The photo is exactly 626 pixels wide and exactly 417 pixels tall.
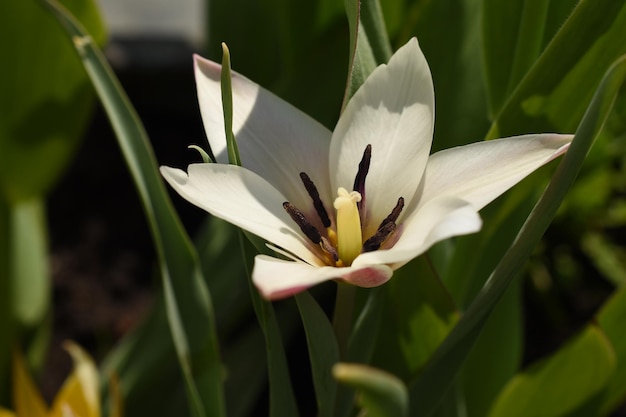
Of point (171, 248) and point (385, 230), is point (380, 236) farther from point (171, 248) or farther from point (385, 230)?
point (171, 248)

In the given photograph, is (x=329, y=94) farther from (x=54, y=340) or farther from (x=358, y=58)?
(x=54, y=340)

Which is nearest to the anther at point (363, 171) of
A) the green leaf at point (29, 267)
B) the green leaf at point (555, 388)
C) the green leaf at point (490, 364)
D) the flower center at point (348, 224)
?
the flower center at point (348, 224)

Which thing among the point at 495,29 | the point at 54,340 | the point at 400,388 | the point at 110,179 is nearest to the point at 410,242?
the point at 400,388

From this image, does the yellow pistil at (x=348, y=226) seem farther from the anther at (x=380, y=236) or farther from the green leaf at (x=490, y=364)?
the green leaf at (x=490, y=364)

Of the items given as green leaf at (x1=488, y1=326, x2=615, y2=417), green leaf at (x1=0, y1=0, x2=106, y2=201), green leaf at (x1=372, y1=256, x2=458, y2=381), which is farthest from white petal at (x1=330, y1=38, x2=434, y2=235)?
green leaf at (x1=0, y1=0, x2=106, y2=201)

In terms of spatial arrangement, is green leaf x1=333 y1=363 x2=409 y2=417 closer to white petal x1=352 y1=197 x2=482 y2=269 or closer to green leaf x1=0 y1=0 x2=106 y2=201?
white petal x1=352 y1=197 x2=482 y2=269

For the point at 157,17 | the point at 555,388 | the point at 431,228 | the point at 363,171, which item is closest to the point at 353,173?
the point at 363,171
